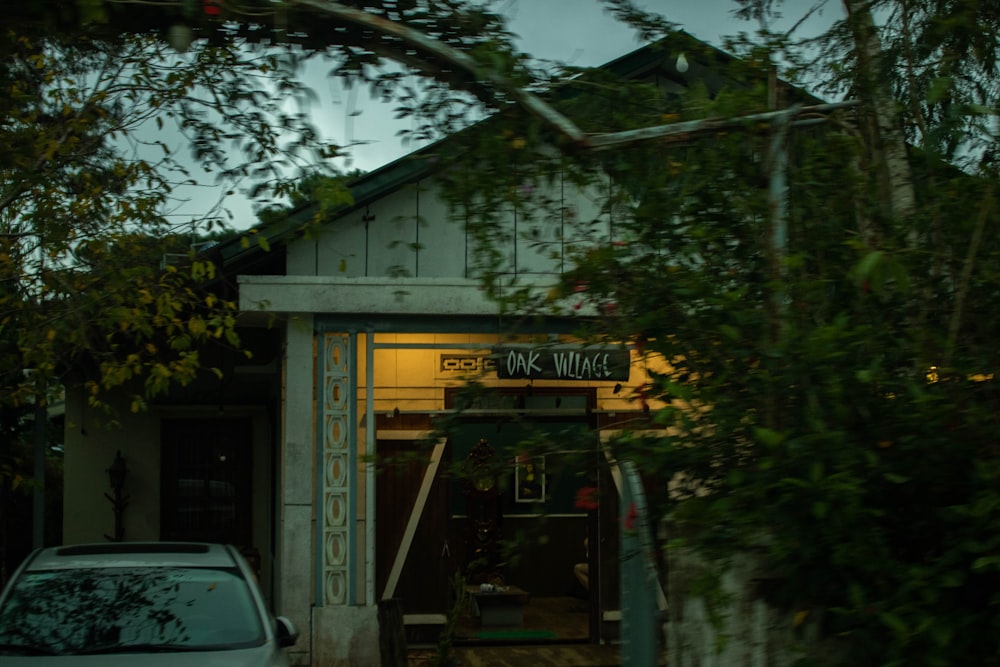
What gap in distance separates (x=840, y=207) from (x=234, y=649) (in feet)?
14.0

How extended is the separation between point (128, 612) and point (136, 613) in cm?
5

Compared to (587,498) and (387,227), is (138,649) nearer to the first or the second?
(587,498)

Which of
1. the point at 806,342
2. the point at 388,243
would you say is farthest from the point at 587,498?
the point at 388,243

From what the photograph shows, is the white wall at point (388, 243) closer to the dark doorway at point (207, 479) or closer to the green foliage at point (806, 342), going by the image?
the green foliage at point (806, 342)

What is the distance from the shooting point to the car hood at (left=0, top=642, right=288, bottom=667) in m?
6.24

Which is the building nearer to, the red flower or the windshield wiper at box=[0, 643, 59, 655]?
the windshield wiper at box=[0, 643, 59, 655]

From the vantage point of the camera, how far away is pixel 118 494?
589 inches

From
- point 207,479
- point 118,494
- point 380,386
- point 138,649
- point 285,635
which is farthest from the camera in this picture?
point 207,479

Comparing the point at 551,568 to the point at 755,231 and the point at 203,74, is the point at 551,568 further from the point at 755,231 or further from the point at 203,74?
the point at 755,231

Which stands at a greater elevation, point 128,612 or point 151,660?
point 128,612

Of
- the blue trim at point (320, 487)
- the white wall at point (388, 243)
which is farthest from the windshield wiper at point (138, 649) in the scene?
the white wall at point (388, 243)

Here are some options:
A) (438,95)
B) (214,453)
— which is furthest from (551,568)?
(438,95)

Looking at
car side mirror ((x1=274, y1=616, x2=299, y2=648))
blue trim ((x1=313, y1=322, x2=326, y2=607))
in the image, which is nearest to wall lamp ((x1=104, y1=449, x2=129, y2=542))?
blue trim ((x1=313, y1=322, x2=326, y2=607))

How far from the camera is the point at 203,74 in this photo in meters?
6.61
